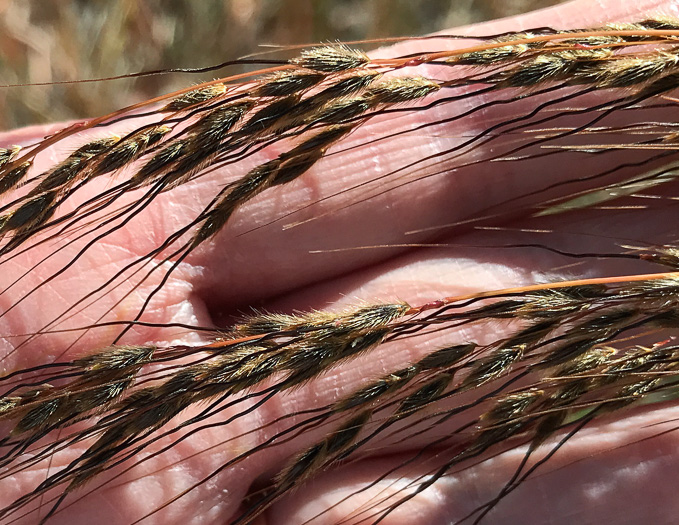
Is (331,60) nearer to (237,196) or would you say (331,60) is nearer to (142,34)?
(237,196)

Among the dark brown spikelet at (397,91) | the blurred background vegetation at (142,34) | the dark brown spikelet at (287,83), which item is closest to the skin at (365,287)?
the dark brown spikelet at (397,91)

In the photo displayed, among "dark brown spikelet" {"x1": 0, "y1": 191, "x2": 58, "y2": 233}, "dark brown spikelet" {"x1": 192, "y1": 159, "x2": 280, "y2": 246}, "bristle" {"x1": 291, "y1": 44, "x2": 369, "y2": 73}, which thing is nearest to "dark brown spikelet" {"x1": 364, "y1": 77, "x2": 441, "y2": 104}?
"bristle" {"x1": 291, "y1": 44, "x2": 369, "y2": 73}

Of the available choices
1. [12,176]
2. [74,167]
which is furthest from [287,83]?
[12,176]

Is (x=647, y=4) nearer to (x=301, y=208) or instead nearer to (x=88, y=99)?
(x=301, y=208)

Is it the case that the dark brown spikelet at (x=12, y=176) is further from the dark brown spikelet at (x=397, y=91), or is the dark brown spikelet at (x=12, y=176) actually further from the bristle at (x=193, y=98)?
the dark brown spikelet at (x=397, y=91)

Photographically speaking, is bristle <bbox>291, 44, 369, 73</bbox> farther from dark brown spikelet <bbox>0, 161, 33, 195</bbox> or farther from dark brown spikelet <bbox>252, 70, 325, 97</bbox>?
dark brown spikelet <bbox>0, 161, 33, 195</bbox>
